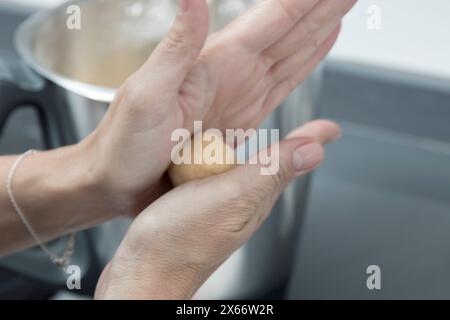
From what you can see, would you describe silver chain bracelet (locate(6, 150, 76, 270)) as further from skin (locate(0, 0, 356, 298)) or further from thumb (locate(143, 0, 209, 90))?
thumb (locate(143, 0, 209, 90))

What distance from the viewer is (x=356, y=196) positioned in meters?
0.49

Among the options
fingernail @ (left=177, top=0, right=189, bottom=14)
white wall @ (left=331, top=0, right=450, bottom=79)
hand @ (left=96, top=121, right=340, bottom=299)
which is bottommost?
hand @ (left=96, top=121, right=340, bottom=299)

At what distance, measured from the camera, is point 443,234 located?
45 centimetres

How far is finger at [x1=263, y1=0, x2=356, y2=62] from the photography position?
338 mm

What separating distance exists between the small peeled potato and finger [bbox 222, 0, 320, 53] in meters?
0.06

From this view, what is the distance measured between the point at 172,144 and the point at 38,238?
0.33 feet

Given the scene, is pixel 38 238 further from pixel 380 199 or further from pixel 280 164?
pixel 380 199

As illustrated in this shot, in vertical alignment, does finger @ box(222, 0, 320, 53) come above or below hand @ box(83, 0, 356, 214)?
above

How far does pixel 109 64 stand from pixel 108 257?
0.42 ft

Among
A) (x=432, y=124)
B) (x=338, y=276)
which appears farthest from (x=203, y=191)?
(x=432, y=124)

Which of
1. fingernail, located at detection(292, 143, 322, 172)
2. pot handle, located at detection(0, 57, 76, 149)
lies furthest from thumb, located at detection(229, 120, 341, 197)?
pot handle, located at detection(0, 57, 76, 149)
